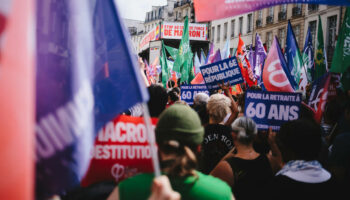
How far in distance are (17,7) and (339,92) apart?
5238 millimetres

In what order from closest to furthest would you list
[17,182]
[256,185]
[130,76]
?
[17,182] < [130,76] < [256,185]

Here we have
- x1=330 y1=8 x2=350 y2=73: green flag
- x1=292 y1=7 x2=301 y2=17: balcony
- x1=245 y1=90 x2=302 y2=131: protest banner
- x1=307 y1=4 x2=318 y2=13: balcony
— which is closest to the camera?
x1=245 y1=90 x2=302 y2=131: protest banner

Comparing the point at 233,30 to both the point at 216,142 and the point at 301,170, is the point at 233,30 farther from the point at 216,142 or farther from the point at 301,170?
the point at 301,170

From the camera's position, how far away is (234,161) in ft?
9.36

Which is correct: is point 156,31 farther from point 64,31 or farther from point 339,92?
point 64,31

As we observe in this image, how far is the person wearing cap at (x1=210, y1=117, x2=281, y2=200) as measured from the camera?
9.16ft

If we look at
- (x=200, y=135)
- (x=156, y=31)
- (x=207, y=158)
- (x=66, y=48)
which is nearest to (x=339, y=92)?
(x=207, y=158)

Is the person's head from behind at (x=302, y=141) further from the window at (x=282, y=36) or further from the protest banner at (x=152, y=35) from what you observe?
the protest banner at (x=152, y=35)

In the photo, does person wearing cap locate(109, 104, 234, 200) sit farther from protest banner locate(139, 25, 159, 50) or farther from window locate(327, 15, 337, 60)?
protest banner locate(139, 25, 159, 50)

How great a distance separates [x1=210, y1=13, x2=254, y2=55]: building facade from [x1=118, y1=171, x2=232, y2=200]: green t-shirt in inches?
1392

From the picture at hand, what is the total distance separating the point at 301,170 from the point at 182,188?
0.98m

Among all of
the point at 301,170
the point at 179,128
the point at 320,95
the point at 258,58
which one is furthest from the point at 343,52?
the point at 258,58

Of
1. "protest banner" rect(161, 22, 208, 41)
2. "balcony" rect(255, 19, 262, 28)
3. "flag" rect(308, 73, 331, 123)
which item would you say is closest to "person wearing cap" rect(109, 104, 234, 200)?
"flag" rect(308, 73, 331, 123)

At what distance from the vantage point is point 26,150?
120cm
